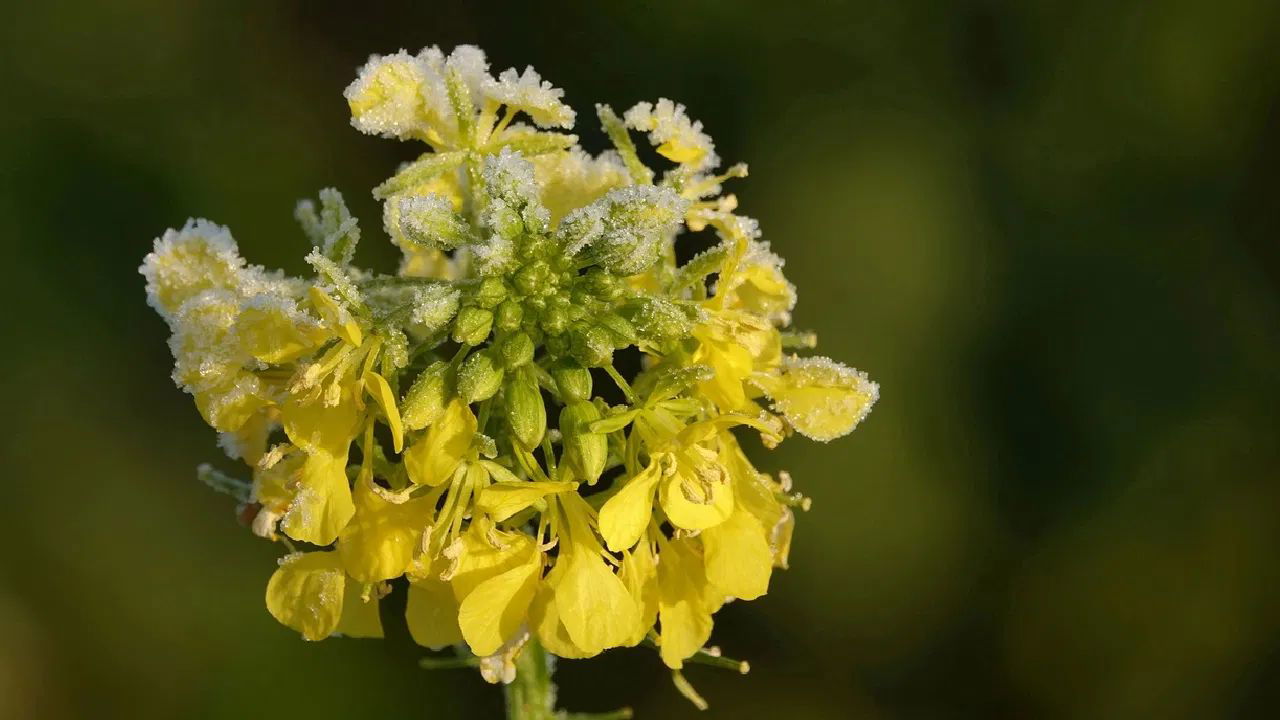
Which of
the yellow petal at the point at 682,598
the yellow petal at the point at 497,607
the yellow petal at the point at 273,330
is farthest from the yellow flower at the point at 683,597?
the yellow petal at the point at 273,330

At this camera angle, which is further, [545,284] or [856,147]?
[856,147]

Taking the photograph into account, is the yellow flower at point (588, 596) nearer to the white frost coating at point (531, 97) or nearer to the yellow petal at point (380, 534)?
the yellow petal at point (380, 534)

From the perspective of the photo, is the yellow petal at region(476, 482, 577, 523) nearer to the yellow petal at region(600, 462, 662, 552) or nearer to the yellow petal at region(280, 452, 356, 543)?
the yellow petal at region(600, 462, 662, 552)

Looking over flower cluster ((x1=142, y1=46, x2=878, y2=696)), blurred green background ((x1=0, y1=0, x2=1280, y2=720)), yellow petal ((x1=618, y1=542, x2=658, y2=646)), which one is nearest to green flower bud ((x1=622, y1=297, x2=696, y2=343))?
flower cluster ((x1=142, y1=46, x2=878, y2=696))

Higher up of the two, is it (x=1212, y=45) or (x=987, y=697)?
(x=1212, y=45)

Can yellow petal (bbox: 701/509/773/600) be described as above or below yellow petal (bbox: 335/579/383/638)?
above

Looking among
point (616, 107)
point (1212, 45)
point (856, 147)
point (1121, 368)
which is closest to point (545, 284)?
point (616, 107)

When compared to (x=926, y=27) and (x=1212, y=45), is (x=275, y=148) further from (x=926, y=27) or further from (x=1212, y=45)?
(x=1212, y=45)
